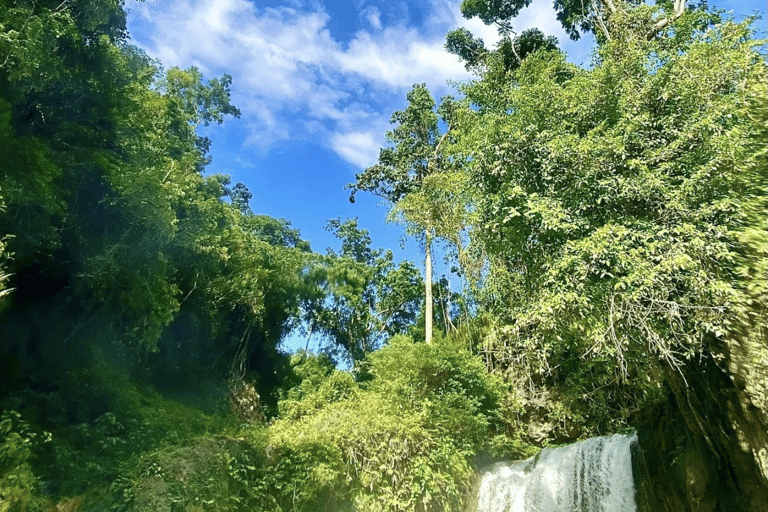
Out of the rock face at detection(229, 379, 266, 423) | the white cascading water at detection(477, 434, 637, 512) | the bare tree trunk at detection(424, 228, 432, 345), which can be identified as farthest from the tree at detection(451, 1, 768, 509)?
the rock face at detection(229, 379, 266, 423)

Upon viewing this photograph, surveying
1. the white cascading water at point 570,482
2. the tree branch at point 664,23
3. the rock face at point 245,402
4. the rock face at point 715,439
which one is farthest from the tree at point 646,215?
the rock face at point 245,402

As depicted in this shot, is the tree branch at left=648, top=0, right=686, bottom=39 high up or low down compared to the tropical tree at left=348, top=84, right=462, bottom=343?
down

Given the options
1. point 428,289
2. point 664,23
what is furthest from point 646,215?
point 428,289

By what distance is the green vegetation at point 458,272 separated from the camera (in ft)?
19.4

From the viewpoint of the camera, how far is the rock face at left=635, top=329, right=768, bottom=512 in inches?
213

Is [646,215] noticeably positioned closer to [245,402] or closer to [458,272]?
[458,272]

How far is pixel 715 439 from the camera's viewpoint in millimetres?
6219

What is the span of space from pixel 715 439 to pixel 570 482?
381cm

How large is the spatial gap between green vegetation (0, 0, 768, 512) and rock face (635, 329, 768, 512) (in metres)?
0.04

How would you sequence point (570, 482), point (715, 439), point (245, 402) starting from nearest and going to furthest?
point (715, 439) → point (570, 482) → point (245, 402)

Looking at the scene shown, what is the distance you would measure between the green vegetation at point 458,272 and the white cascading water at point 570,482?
0.94m

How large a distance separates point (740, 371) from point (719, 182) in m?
2.25

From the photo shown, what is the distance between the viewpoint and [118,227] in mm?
10883

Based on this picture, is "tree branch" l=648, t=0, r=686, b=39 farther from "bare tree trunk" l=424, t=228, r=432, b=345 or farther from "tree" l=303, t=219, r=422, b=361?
"tree" l=303, t=219, r=422, b=361
